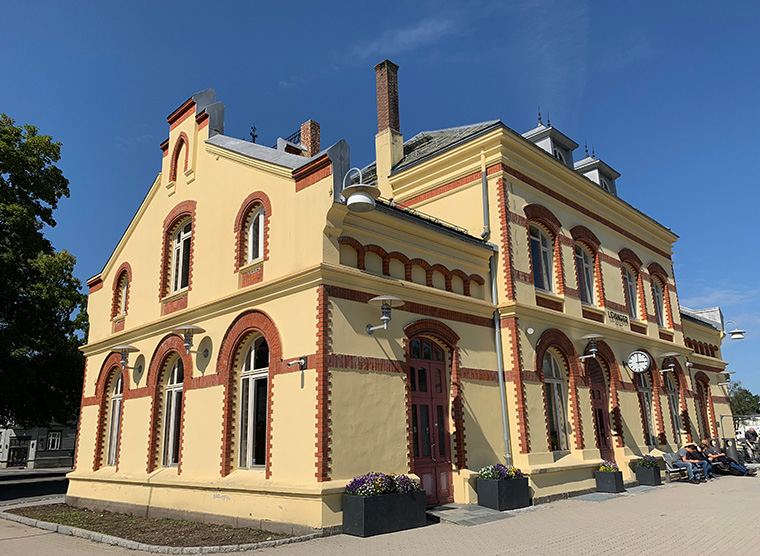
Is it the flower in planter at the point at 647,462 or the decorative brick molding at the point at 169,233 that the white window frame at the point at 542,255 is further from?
the decorative brick molding at the point at 169,233

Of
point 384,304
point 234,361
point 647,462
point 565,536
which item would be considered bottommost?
point 565,536

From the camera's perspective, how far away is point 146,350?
1480 centimetres

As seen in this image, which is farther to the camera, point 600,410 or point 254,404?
point 600,410

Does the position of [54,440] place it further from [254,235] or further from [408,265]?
[408,265]

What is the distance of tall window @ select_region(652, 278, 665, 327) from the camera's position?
70.6 feet

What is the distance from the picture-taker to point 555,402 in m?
14.7

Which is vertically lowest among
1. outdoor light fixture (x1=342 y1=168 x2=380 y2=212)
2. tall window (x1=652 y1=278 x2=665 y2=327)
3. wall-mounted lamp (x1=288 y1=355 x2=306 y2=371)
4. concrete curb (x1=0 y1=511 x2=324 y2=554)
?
concrete curb (x1=0 y1=511 x2=324 y2=554)

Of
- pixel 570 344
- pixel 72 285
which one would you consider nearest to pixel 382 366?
pixel 570 344

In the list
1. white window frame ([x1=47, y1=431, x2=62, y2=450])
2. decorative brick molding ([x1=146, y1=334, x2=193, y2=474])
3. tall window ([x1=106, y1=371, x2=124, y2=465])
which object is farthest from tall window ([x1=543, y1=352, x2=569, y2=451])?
white window frame ([x1=47, y1=431, x2=62, y2=450])

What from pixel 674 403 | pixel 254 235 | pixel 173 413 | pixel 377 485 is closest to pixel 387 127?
pixel 254 235

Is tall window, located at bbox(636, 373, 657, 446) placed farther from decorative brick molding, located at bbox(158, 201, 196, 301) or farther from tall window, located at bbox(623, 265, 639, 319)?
decorative brick molding, located at bbox(158, 201, 196, 301)

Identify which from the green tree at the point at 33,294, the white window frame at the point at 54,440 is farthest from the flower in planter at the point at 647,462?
the white window frame at the point at 54,440

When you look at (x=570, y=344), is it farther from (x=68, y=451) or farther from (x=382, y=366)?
(x=68, y=451)

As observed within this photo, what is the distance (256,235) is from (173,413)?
486 cm
